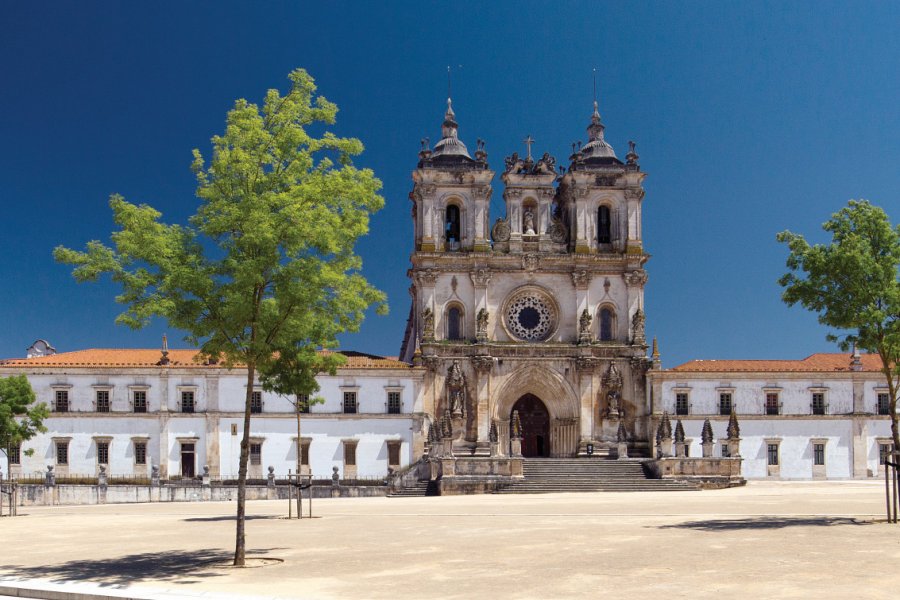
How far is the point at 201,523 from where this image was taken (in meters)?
32.0

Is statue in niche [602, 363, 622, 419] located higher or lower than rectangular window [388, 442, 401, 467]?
higher

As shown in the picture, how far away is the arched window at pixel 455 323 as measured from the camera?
6425 cm

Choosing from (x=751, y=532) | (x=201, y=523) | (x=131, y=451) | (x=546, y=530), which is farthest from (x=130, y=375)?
(x=751, y=532)

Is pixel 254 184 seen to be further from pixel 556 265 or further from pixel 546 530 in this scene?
pixel 556 265

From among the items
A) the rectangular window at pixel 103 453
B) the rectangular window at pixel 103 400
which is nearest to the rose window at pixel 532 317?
the rectangular window at pixel 103 400

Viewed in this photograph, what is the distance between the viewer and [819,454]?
62.9 metres

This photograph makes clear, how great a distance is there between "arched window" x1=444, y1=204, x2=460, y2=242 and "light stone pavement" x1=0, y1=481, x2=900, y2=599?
3150 centimetres

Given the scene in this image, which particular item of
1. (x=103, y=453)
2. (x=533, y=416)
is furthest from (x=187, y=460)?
(x=533, y=416)

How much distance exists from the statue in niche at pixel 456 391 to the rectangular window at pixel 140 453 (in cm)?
1764

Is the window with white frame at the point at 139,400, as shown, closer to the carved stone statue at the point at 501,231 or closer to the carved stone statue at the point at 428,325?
the carved stone statue at the point at 428,325

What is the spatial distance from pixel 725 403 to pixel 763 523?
37331 mm

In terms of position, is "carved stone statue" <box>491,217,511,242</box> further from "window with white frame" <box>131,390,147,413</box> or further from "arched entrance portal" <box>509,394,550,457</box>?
"window with white frame" <box>131,390,147,413</box>

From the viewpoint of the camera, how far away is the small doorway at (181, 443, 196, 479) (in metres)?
60.0

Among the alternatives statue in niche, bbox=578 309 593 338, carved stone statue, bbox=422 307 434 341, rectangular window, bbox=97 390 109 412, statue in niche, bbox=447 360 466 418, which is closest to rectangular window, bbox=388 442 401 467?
statue in niche, bbox=447 360 466 418
